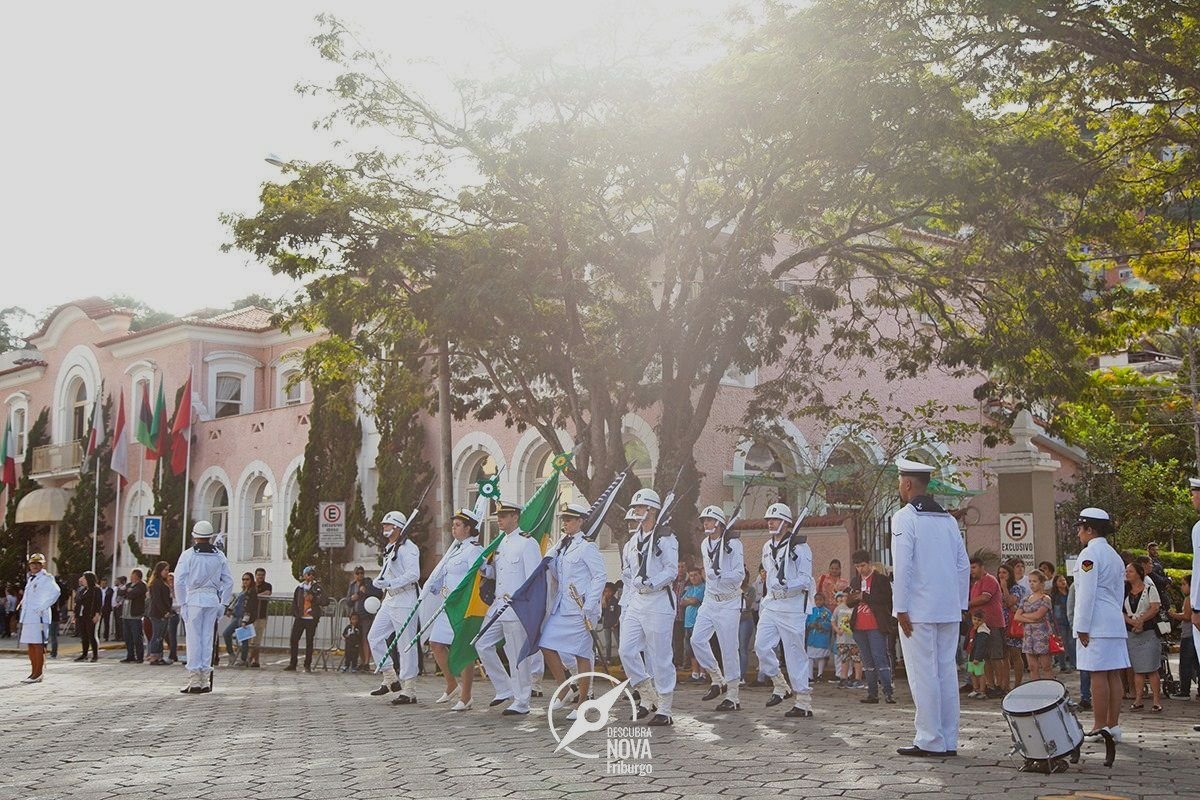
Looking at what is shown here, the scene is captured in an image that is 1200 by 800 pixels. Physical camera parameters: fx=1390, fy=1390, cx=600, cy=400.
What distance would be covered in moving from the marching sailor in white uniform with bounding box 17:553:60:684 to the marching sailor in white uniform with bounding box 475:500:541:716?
921cm

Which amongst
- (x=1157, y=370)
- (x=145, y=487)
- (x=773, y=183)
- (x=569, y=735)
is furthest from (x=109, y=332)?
(x=569, y=735)

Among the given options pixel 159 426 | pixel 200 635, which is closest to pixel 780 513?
pixel 200 635

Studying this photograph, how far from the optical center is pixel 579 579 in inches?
525

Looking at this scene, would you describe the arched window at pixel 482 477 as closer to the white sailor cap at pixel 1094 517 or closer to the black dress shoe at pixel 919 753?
the white sailor cap at pixel 1094 517

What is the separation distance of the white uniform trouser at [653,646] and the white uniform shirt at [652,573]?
8cm

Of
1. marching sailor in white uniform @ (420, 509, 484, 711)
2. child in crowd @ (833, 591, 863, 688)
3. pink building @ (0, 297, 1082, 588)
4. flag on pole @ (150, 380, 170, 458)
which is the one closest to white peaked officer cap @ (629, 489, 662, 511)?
marching sailor in white uniform @ (420, 509, 484, 711)

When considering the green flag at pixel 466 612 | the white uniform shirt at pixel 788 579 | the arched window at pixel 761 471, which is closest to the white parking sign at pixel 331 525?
the arched window at pixel 761 471

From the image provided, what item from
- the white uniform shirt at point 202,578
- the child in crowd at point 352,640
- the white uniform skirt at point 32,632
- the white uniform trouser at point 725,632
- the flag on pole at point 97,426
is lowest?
the child in crowd at point 352,640

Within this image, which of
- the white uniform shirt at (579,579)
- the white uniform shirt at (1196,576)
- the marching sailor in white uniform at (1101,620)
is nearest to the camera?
the marching sailor in white uniform at (1101,620)

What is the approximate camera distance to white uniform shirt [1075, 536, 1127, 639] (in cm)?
1062

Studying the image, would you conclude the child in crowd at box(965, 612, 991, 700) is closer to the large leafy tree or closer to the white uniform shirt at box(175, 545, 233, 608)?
the large leafy tree

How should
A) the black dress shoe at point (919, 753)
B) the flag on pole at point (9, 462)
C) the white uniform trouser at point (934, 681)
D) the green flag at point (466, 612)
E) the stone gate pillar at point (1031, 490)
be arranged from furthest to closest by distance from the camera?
the flag on pole at point (9, 462), the stone gate pillar at point (1031, 490), the green flag at point (466, 612), the black dress shoe at point (919, 753), the white uniform trouser at point (934, 681)

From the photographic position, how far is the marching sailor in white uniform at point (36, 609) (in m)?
20.4

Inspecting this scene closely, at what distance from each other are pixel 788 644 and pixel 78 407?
3769 cm
